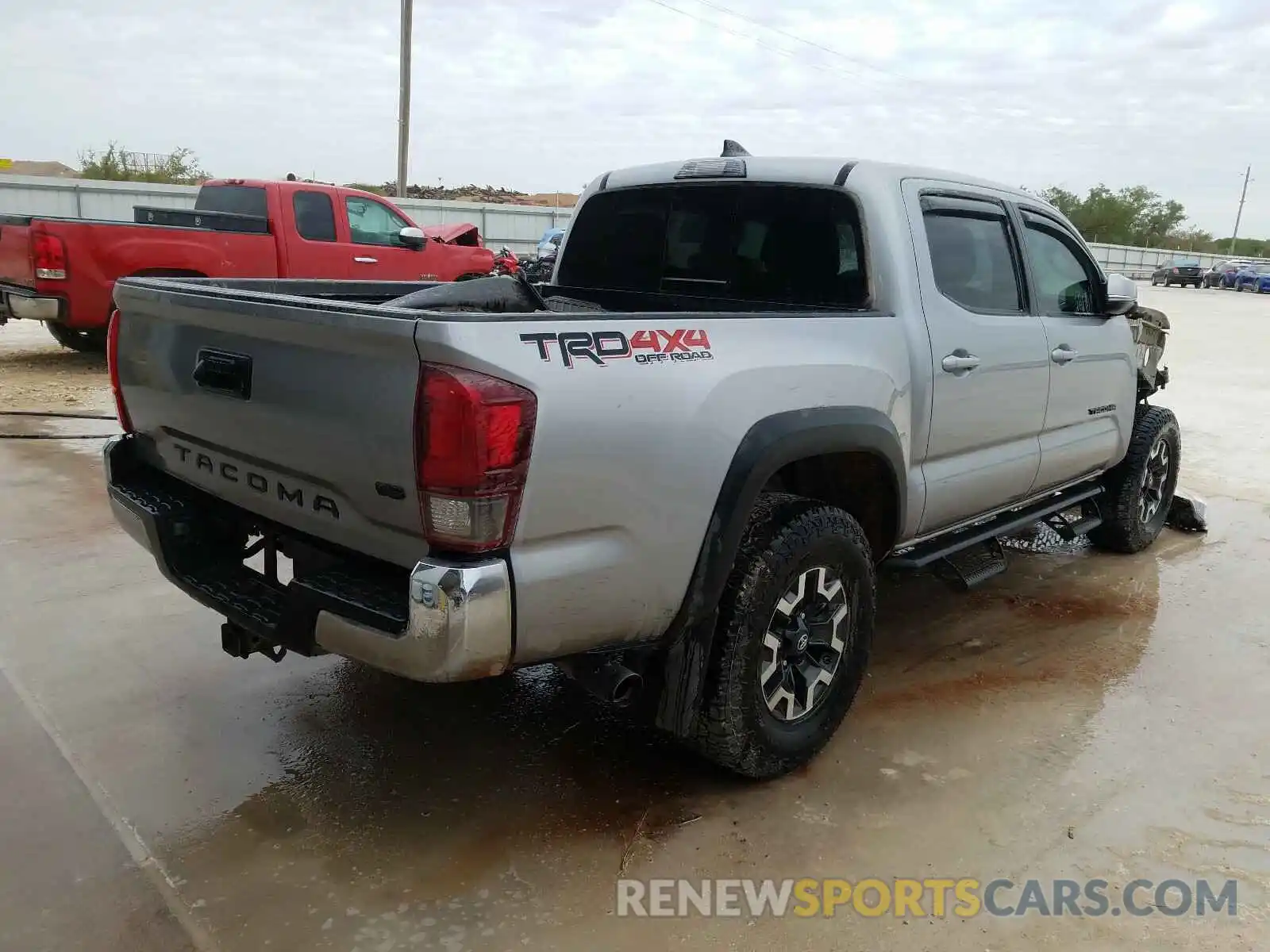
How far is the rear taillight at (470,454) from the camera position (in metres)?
2.15

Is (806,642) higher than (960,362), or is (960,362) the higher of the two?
(960,362)

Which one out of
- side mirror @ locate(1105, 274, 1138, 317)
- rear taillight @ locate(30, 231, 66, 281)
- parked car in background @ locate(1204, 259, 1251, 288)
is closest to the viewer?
side mirror @ locate(1105, 274, 1138, 317)

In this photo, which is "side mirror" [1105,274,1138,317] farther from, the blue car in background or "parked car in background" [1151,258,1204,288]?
"parked car in background" [1151,258,1204,288]

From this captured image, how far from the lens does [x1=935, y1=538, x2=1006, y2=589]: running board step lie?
408cm

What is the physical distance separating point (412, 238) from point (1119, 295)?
8042 millimetres

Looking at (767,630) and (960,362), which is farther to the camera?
(960,362)

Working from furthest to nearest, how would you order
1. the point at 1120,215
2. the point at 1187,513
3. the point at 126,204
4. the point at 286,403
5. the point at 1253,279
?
the point at 1120,215 → the point at 1253,279 → the point at 126,204 → the point at 1187,513 → the point at 286,403

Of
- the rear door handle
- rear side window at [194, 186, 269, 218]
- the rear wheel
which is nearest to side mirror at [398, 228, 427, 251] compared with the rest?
rear side window at [194, 186, 269, 218]

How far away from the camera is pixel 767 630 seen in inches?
114

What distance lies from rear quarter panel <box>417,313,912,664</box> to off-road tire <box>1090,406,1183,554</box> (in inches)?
132

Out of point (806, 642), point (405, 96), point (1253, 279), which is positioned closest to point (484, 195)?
point (405, 96)

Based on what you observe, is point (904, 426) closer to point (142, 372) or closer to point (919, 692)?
point (919, 692)

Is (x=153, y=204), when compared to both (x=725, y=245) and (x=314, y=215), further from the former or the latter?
(x=725, y=245)

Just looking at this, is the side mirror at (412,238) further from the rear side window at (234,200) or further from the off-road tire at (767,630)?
the off-road tire at (767,630)
